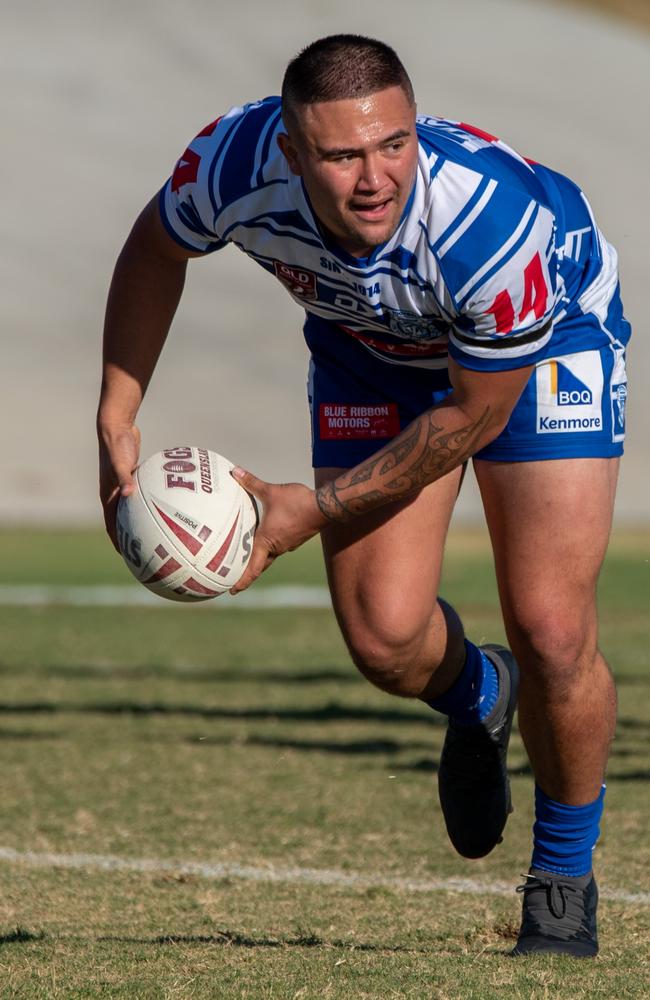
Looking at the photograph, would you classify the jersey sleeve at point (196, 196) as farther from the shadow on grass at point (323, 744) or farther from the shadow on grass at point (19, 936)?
the shadow on grass at point (323, 744)

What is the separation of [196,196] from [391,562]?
1322mm

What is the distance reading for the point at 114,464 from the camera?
15.4 ft

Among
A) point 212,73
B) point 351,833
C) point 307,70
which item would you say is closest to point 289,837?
point 351,833

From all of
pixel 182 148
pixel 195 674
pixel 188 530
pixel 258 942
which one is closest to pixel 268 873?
pixel 258 942

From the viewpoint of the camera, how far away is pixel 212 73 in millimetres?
53688

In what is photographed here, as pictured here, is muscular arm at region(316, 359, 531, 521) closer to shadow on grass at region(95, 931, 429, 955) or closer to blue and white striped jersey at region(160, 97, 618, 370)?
blue and white striped jersey at region(160, 97, 618, 370)

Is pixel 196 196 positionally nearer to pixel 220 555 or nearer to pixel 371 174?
pixel 371 174

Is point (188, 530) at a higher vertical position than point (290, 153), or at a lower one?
lower

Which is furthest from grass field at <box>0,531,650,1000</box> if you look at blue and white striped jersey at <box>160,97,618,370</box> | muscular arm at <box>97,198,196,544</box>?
blue and white striped jersey at <box>160,97,618,370</box>

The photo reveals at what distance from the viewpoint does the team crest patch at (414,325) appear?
14.4ft

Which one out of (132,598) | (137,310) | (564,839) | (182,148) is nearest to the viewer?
(564,839)

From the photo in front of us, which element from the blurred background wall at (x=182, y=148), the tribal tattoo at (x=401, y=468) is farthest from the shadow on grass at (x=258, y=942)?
the blurred background wall at (x=182, y=148)

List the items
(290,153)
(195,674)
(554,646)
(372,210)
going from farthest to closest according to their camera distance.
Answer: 1. (195,674)
2. (554,646)
3. (290,153)
4. (372,210)

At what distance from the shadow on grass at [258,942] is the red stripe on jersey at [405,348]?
178 cm
